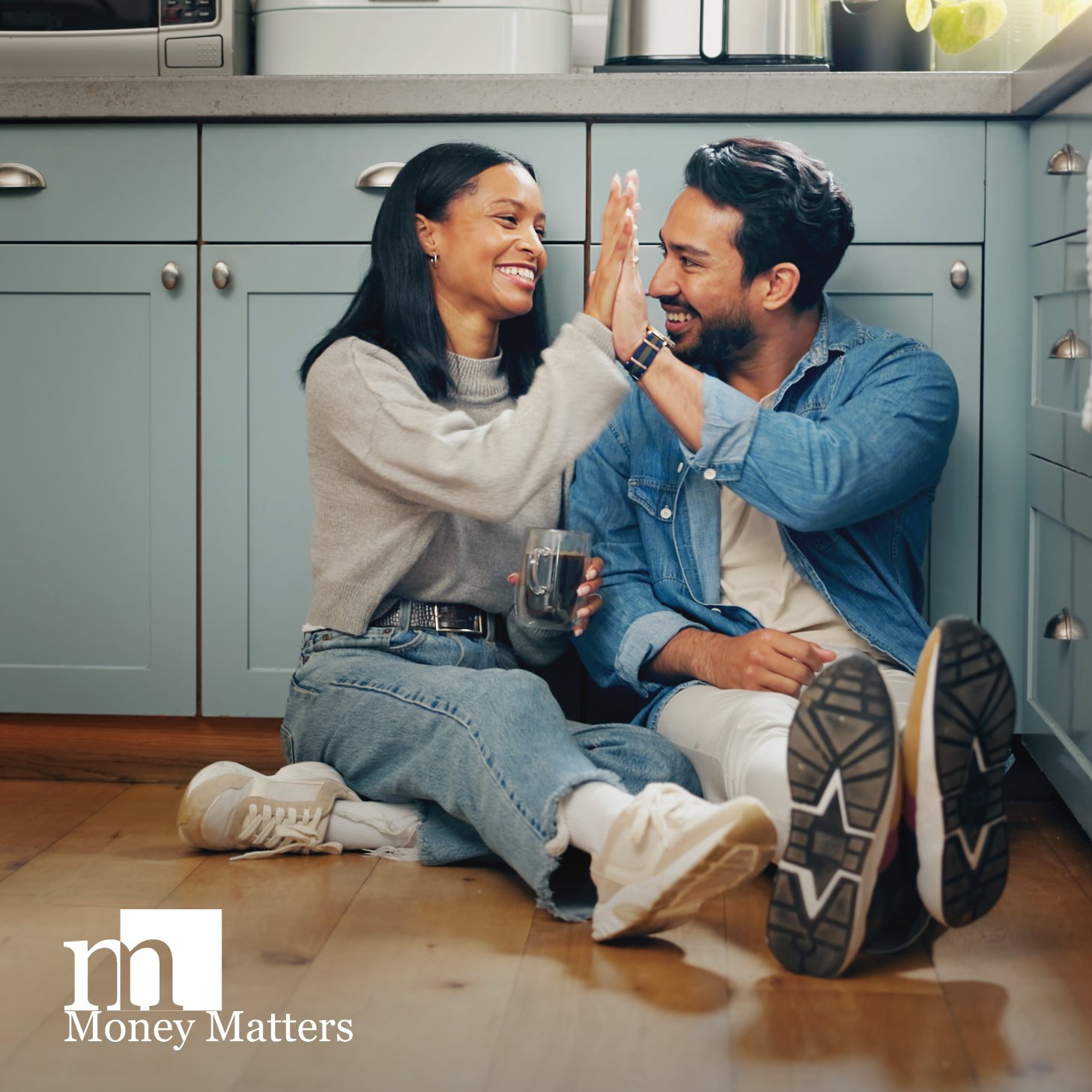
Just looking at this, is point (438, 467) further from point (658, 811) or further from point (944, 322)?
point (944, 322)

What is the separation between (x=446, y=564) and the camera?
171 centimetres

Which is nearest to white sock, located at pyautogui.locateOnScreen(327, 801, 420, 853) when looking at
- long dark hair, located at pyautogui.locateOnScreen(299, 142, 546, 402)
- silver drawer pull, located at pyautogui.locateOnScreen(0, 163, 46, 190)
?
long dark hair, located at pyautogui.locateOnScreen(299, 142, 546, 402)

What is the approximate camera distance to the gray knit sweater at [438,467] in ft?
5.10

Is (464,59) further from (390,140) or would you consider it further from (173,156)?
(173,156)

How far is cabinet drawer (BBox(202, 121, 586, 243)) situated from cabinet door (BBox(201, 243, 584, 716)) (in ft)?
0.11

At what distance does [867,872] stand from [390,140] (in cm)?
124

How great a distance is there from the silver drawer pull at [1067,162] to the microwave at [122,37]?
1.17m

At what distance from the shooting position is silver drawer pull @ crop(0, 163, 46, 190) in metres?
1.92

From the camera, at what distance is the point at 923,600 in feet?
5.97

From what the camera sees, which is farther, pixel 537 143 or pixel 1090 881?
pixel 537 143

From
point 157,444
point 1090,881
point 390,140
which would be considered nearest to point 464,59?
point 390,140

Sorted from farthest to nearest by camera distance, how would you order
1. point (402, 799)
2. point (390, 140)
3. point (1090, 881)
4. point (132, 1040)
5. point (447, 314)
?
point (390, 140) < point (447, 314) < point (402, 799) < point (1090, 881) < point (132, 1040)

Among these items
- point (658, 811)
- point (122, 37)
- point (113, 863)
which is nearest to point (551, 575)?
point (658, 811)

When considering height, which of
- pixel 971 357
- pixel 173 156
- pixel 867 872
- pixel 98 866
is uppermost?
pixel 173 156
